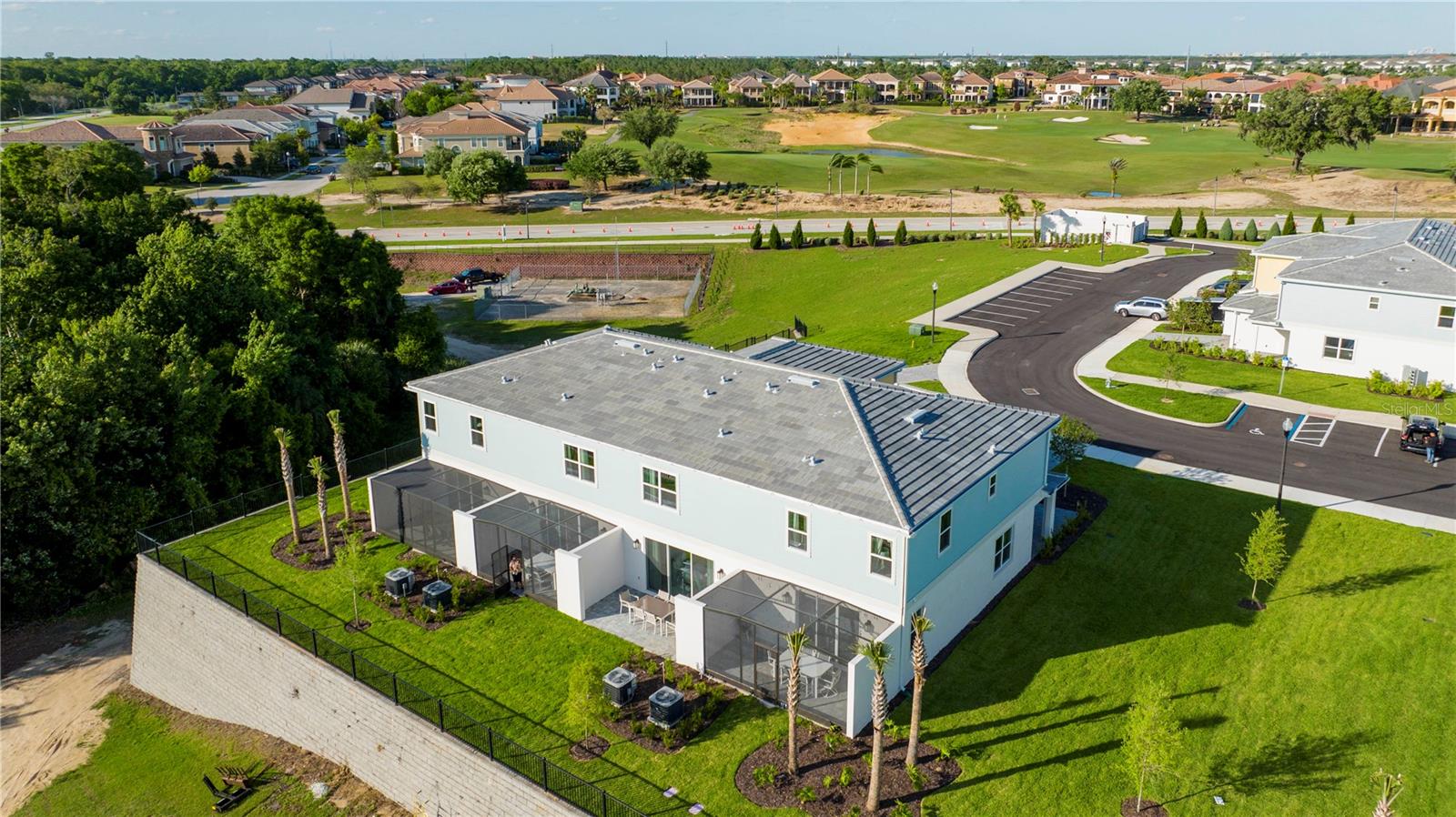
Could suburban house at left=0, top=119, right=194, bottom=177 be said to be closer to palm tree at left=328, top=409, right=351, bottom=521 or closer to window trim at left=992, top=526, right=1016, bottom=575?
palm tree at left=328, top=409, right=351, bottom=521

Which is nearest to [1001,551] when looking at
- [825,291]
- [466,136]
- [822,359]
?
[822,359]

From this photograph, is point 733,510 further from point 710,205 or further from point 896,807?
point 710,205

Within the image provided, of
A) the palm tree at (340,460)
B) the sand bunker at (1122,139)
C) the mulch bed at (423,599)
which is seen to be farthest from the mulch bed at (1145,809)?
the sand bunker at (1122,139)

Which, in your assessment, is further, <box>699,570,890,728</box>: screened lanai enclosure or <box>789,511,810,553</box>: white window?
<box>789,511,810,553</box>: white window

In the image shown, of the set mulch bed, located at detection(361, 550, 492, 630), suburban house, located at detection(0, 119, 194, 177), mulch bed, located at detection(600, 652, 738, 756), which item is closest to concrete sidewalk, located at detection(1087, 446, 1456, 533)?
mulch bed, located at detection(600, 652, 738, 756)

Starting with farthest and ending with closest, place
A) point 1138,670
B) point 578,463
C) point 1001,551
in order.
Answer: point 578,463
point 1001,551
point 1138,670

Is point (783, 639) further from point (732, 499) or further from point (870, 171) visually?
point (870, 171)

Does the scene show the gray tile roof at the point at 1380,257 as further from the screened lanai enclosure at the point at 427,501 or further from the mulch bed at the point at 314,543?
the mulch bed at the point at 314,543
